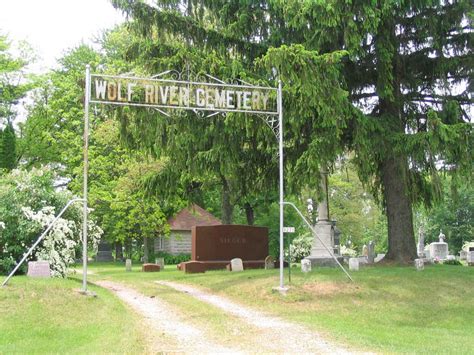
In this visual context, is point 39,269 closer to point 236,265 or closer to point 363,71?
point 236,265

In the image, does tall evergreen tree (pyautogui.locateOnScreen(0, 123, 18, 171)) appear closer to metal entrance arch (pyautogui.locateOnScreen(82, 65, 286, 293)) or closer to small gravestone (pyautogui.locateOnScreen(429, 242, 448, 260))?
metal entrance arch (pyautogui.locateOnScreen(82, 65, 286, 293))

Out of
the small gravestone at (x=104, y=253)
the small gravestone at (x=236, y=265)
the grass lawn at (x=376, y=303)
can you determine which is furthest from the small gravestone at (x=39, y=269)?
the small gravestone at (x=104, y=253)

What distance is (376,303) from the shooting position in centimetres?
1402

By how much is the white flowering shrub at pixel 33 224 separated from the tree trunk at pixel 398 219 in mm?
10787

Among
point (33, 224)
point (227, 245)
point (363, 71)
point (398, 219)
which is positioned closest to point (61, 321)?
point (33, 224)

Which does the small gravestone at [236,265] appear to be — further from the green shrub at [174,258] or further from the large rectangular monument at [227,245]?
the green shrub at [174,258]

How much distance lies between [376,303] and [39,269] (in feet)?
29.2

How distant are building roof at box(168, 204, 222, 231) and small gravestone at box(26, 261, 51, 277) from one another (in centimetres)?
2446

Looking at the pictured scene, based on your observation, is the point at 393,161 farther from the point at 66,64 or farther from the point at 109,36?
the point at 66,64

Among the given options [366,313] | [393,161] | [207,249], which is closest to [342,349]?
[366,313]

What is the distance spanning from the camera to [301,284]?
15352 millimetres

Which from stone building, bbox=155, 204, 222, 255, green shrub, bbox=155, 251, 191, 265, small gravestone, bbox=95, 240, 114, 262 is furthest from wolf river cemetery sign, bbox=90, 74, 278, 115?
small gravestone, bbox=95, 240, 114, 262

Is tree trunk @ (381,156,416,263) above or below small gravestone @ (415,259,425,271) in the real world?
above

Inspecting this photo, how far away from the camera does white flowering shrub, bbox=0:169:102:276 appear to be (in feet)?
53.5
